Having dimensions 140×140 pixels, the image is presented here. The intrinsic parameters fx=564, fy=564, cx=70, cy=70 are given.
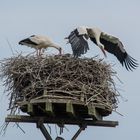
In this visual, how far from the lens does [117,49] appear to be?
36.1 ft

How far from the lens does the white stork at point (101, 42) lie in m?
9.55

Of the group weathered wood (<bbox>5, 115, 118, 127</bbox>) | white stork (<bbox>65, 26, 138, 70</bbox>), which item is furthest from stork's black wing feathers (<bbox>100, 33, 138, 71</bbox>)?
weathered wood (<bbox>5, 115, 118, 127</bbox>)

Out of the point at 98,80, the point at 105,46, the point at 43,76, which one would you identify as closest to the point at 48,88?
the point at 43,76

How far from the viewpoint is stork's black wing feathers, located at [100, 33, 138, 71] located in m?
10.7

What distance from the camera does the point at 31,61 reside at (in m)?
8.85

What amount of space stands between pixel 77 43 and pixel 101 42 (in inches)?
67.0

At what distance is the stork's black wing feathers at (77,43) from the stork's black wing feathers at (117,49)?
1.35 meters

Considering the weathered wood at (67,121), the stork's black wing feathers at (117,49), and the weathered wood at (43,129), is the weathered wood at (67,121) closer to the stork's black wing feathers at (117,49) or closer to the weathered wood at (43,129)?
the weathered wood at (43,129)

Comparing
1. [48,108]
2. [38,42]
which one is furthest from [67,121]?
[38,42]

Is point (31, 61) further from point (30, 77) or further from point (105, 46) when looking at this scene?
point (105, 46)

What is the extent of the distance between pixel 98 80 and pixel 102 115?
0.54 metres

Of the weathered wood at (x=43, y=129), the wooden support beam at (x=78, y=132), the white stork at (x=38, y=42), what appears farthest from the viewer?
the white stork at (x=38, y=42)

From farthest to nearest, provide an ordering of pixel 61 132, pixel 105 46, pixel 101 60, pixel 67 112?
pixel 105 46, pixel 101 60, pixel 61 132, pixel 67 112

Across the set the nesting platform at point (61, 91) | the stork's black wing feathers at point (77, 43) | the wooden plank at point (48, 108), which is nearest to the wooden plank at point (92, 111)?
the nesting platform at point (61, 91)
